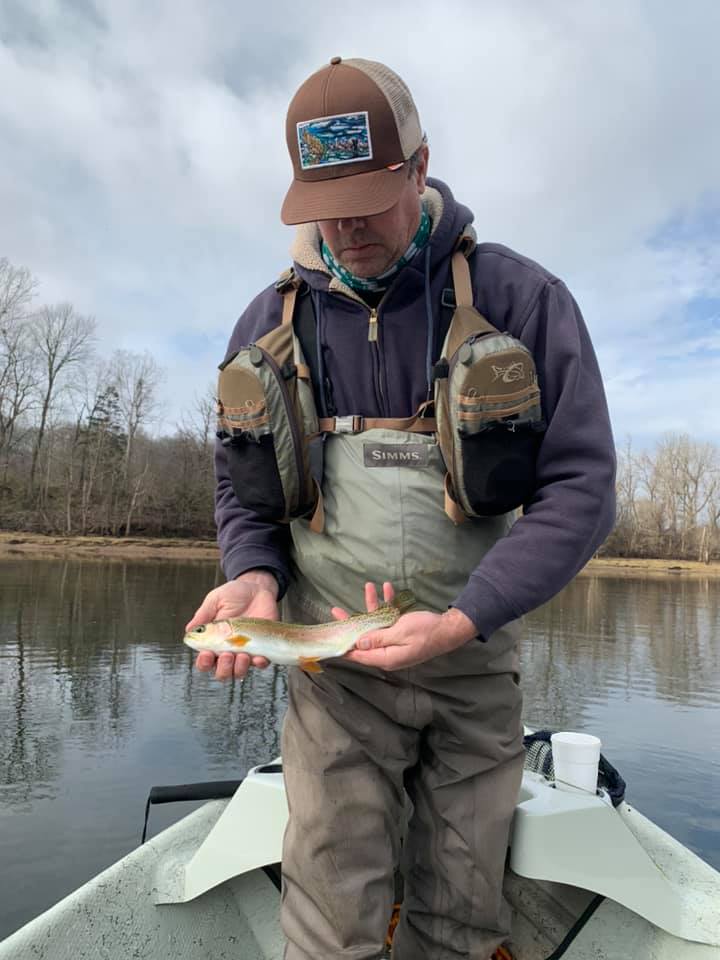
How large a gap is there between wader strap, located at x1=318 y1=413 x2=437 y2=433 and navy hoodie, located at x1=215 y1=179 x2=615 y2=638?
53 mm

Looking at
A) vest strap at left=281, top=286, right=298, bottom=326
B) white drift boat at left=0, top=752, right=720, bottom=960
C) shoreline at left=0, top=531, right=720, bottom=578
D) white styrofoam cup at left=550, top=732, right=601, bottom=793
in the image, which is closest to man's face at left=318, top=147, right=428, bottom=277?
vest strap at left=281, top=286, right=298, bottom=326

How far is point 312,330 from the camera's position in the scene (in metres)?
2.77

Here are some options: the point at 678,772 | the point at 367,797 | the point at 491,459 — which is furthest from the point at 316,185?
the point at 678,772

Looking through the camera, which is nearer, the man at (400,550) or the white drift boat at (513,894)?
the man at (400,550)

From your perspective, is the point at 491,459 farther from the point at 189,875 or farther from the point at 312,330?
the point at 189,875

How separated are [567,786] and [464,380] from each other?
195 centimetres

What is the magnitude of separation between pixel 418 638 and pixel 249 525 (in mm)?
957

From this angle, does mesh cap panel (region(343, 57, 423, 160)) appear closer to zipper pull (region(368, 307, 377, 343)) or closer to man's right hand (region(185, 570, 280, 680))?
zipper pull (region(368, 307, 377, 343))

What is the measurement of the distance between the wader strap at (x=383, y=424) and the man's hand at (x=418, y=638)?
2.13 ft

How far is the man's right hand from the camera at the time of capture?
2.42 metres

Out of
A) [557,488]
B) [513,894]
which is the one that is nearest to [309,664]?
[557,488]

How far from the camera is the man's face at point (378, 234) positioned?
243 centimetres

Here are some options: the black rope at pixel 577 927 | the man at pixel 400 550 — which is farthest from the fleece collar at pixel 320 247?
the black rope at pixel 577 927

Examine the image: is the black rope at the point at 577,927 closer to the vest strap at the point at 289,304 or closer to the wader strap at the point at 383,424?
the wader strap at the point at 383,424
